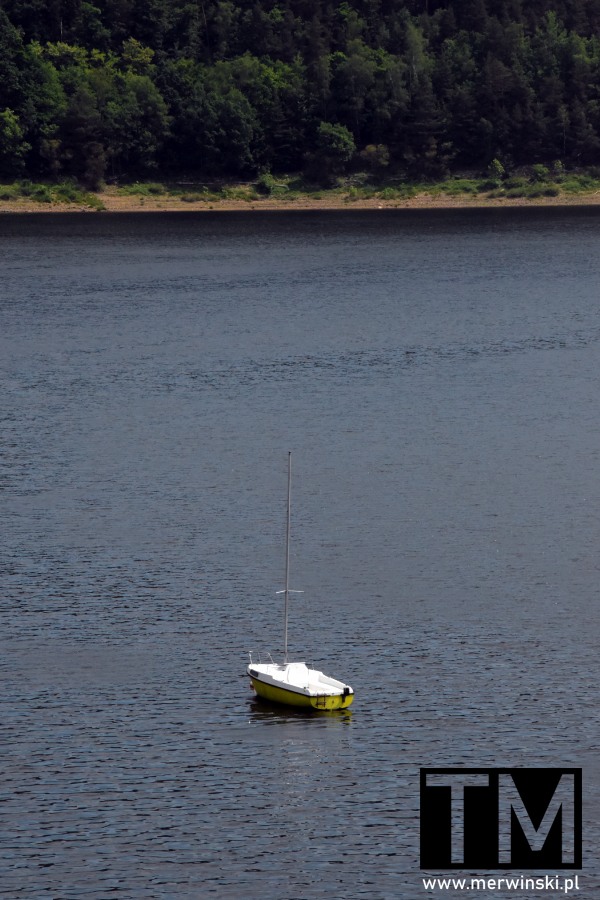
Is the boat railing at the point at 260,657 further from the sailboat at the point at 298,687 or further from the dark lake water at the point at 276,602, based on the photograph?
the sailboat at the point at 298,687

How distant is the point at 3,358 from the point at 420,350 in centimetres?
3654

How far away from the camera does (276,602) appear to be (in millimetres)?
70125

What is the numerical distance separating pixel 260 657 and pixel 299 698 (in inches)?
201

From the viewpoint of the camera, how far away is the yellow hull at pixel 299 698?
57.5m

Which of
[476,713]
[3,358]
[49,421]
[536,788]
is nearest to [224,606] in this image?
[476,713]

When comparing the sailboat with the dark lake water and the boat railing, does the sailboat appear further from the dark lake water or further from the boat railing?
the boat railing

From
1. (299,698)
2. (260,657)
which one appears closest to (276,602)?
(260,657)

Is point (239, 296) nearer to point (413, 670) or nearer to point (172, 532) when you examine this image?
point (172, 532)

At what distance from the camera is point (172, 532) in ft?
263

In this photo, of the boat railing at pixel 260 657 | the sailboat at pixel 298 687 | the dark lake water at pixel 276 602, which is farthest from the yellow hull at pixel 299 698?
the boat railing at pixel 260 657

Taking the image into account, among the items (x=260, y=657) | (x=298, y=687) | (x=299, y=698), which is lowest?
(x=260, y=657)

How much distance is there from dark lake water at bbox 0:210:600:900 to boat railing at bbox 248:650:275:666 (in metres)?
0.64

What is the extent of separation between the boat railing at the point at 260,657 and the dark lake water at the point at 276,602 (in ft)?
2.11

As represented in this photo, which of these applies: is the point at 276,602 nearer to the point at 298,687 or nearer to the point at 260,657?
the point at 260,657
